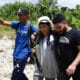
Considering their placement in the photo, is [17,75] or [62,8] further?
[62,8]

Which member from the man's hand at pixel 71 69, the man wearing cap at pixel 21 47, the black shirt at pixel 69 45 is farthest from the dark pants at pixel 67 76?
the man wearing cap at pixel 21 47

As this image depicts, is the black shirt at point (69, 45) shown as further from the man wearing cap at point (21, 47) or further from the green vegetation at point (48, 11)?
the green vegetation at point (48, 11)

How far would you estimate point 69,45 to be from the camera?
5.62 meters

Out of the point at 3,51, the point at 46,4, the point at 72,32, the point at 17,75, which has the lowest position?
the point at 46,4

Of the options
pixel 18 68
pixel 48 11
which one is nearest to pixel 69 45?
pixel 18 68

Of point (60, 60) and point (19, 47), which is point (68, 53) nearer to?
point (60, 60)

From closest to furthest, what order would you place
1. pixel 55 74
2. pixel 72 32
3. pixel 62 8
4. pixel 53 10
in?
pixel 72 32 → pixel 55 74 → pixel 62 8 → pixel 53 10

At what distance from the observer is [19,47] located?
7.52 meters

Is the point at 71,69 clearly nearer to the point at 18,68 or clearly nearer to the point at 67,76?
the point at 67,76

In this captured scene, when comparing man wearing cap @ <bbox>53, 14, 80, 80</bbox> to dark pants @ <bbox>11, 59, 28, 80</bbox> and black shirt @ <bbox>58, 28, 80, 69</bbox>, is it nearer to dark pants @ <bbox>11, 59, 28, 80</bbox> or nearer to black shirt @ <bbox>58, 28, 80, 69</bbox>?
black shirt @ <bbox>58, 28, 80, 69</bbox>

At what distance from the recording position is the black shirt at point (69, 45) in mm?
5598

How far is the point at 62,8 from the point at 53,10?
65.9 inches

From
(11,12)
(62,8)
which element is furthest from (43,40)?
(11,12)

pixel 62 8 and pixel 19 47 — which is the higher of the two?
pixel 19 47
